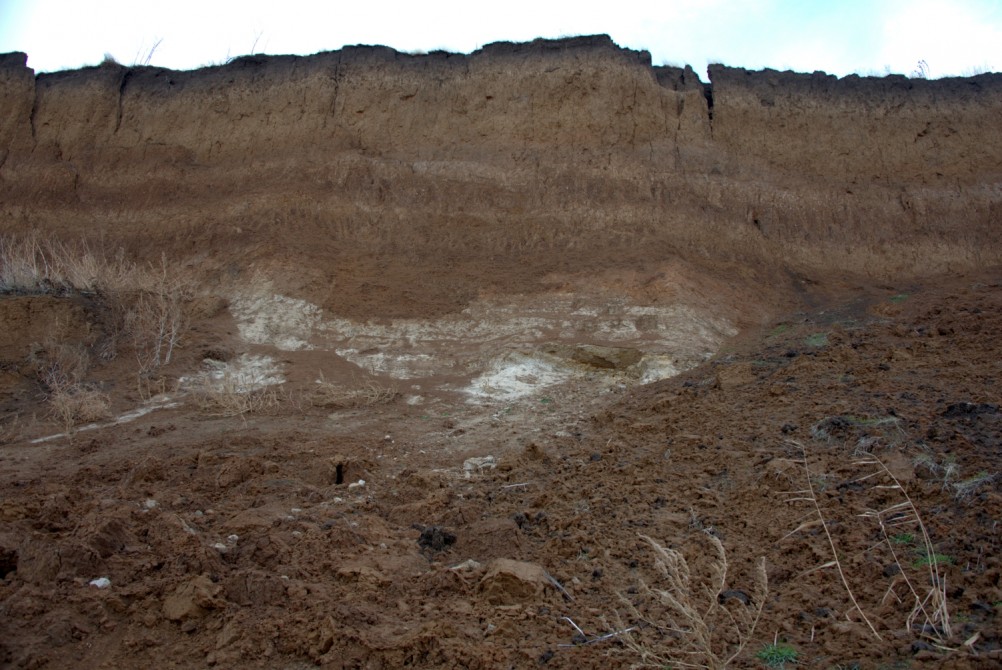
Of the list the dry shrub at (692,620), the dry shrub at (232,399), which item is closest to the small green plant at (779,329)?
the dry shrub at (232,399)

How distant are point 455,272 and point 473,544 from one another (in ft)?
25.7

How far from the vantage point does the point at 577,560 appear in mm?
4516

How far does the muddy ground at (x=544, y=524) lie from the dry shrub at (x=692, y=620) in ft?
0.07

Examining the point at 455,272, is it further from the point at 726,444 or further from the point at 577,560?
the point at 577,560

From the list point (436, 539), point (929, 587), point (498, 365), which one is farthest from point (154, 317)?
point (929, 587)

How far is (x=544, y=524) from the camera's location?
16.7 feet

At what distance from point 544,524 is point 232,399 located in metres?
4.74

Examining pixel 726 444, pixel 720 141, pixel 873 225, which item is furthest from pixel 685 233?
pixel 726 444

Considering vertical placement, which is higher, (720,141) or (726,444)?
(720,141)

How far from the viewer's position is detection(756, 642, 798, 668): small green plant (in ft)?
10.5

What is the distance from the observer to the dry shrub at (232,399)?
848 centimetres

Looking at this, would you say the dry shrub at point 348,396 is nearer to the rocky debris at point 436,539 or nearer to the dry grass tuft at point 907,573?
the rocky debris at point 436,539

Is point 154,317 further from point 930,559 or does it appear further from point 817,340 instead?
point 930,559

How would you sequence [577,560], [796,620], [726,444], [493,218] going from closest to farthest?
[796,620] → [577,560] → [726,444] → [493,218]
